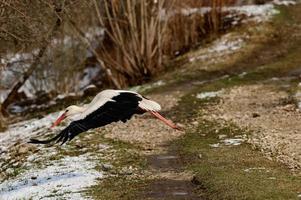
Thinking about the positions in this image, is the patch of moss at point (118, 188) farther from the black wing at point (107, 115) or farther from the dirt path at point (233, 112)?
the black wing at point (107, 115)

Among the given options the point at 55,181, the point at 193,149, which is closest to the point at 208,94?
the point at 193,149

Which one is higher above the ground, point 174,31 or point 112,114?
point 112,114

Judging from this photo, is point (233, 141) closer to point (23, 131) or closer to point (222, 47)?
point (23, 131)

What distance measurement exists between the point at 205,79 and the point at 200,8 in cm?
919

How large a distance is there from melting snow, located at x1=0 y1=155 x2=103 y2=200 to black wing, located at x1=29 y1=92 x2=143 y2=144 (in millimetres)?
887

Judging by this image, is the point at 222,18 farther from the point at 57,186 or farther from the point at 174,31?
the point at 57,186

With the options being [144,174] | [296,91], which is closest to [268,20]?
[296,91]

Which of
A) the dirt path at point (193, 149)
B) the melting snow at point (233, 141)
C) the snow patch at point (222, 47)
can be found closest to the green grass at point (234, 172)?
the dirt path at point (193, 149)

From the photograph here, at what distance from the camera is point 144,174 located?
1283 centimetres

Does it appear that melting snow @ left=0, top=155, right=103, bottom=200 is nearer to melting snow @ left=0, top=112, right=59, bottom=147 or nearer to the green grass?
the green grass

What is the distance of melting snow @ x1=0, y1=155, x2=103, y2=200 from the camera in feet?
39.3

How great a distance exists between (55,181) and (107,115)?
1676mm

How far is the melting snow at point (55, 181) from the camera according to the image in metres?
12.0

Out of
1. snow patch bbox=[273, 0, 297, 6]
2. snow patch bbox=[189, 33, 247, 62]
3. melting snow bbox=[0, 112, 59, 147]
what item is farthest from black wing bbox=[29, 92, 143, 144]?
snow patch bbox=[273, 0, 297, 6]
